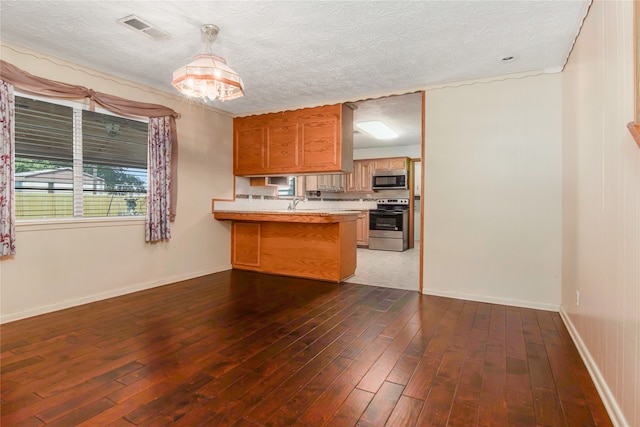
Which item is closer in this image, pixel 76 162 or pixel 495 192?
pixel 76 162

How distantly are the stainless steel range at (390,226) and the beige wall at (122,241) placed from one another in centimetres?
359

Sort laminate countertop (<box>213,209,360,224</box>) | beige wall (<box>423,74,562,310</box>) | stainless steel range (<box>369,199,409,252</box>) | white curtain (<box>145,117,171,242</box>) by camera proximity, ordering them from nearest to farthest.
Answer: beige wall (<box>423,74,562,310</box>)
white curtain (<box>145,117,171,242</box>)
laminate countertop (<box>213,209,360,224</box>)
stainless steel range (<box>369,199,409,252</box>)

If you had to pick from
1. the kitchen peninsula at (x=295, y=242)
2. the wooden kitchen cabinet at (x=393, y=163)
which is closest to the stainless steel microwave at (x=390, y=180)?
the wooden kitchen cabinet at (x=393, y=163)

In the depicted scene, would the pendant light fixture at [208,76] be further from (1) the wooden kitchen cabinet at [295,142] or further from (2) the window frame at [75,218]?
(1) the wooden kitchen cabinet at [295,142]

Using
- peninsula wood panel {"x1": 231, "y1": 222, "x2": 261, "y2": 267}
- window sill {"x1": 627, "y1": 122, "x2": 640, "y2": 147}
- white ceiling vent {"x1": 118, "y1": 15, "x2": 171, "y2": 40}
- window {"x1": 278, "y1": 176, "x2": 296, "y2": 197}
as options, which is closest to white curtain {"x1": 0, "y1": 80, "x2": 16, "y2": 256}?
white ceiling vent {"x1": 118, "y1": 15, "x2": 171, "y2": 40}

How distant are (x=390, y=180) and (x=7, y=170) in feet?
21.1

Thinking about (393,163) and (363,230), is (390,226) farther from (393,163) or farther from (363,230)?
(393,163)

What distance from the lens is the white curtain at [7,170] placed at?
2.77 metres

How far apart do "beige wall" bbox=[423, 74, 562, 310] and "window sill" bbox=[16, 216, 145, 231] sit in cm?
342

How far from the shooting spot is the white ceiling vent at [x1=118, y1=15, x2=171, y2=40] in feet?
8.24

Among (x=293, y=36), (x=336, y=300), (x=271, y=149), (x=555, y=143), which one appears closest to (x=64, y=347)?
(x=336, y=300)

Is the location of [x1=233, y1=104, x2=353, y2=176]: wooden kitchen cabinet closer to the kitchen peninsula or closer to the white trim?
the kitchen peninsula

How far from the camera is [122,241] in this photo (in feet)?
12.3

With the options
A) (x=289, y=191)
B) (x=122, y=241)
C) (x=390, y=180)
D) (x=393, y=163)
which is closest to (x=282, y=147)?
(x=122, y=241)
